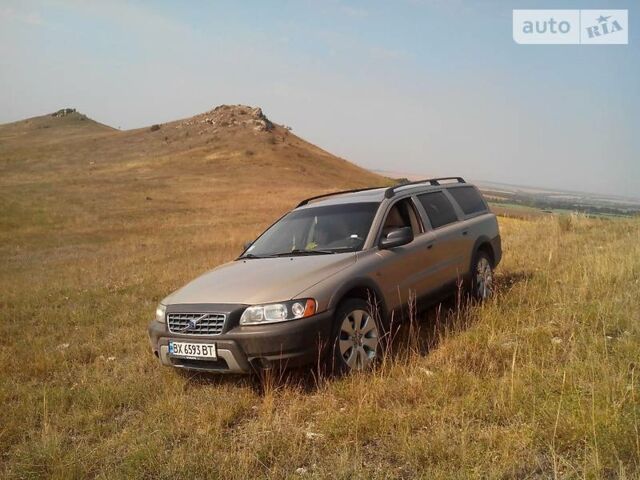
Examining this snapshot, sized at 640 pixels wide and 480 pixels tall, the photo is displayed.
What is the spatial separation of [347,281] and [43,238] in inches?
764

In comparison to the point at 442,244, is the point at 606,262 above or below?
below

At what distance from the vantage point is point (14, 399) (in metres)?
4.72

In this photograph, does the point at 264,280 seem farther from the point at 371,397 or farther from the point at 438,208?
the point at 438,208

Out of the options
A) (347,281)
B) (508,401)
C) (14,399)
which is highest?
(347,281)

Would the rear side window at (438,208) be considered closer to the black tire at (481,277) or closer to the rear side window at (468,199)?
the rear side window at (468,199)

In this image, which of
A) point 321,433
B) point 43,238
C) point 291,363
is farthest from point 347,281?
point 43,238

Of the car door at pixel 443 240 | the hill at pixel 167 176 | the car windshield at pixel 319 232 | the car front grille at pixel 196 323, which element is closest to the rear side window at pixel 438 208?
the car door at pixel 443 240

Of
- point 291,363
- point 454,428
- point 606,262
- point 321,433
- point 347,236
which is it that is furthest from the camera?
point 606,262

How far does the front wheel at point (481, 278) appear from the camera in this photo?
6.71 m

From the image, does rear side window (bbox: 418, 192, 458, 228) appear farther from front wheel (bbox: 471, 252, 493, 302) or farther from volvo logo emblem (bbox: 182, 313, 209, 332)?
volvo logo emblem (bbox: 182, 313, 209, 332)

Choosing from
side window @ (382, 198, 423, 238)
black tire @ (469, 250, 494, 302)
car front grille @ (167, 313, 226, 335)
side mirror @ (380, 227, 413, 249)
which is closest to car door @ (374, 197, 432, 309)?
side window @ (382, 198, 423, 238)

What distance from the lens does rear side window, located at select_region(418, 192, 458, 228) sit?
6.27 m

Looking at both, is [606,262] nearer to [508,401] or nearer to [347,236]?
[347,236]

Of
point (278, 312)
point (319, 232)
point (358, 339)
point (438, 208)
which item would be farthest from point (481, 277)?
point (278, 312)
